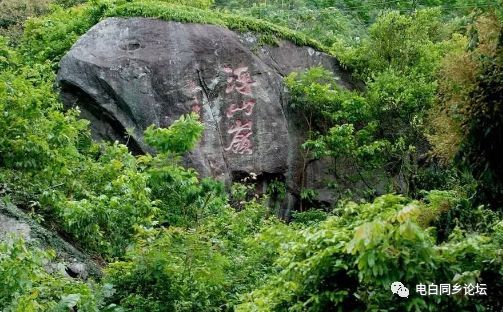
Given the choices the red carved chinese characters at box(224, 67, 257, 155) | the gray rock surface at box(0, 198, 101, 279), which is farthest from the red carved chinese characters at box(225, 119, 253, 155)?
the gray rock surface at box(0, 198, 101, 279)

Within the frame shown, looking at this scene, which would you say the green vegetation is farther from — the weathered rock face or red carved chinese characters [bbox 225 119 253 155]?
red carved chinese characters [bbox 225 119 253 155]

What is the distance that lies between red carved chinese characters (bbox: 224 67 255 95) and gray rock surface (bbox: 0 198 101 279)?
4.39 metres

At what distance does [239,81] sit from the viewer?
10.4 m

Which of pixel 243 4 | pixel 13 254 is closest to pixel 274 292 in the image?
pixel 13 254

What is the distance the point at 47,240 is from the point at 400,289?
169 inches

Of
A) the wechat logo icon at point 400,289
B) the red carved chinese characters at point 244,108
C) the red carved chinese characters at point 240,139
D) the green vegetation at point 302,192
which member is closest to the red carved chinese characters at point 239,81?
the red carved chinese characters at point 244,108

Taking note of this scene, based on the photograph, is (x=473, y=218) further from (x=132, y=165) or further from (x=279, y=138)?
(x=279, y=138)

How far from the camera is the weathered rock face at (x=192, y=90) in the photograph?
9711 mm

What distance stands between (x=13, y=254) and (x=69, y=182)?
2.79m

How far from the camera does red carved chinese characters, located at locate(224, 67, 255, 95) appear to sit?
33.8 feet

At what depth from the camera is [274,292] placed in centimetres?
364

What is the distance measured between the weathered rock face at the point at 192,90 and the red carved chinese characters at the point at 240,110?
0.02 meters

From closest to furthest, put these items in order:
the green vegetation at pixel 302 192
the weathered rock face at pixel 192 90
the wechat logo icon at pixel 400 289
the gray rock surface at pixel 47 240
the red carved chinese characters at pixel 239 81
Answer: the wechat logo icon at pixel 400 289
the green vegetation at pixel 302 192
the gray rock surface at pixel 47 240
the weathered rock face at pixel 192 90
the red carved chinese characters at pixel 239 81

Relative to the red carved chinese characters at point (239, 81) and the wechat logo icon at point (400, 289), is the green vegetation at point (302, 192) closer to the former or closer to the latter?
the wechat logo icon at point (400, 289)
